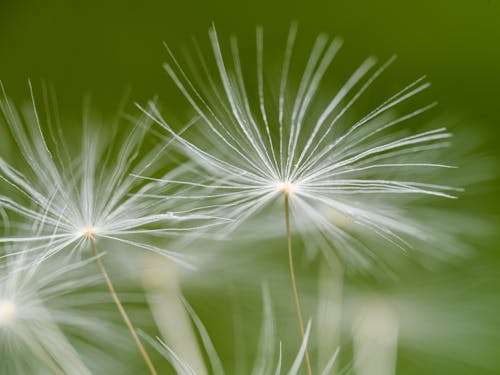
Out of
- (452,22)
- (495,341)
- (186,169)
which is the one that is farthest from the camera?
(452,22)

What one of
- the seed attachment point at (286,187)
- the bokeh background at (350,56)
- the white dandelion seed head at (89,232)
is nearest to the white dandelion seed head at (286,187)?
the seed attachment point at (286,187)

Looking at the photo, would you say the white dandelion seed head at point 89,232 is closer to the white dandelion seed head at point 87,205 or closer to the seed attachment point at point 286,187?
the white dandelion seed head at point 87,205

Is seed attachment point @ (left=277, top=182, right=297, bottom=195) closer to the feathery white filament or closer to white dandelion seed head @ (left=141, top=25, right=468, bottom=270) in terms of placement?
white dandelion seed head @ (left=141, top=25, right=468, bottom=270)

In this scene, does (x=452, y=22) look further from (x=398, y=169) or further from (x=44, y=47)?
(x=44, y=47)

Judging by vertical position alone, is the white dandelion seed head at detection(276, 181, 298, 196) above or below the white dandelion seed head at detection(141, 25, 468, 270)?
below

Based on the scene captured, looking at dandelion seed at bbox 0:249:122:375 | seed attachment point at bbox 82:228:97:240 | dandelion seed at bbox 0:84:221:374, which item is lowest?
dandelion seed at bbox 0:249:122:375

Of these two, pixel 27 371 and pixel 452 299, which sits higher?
pixel 452 299

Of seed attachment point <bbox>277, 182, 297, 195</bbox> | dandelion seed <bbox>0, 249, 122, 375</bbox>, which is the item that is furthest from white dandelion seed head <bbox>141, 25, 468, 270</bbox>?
dandelion seed <bbox>0, 249, 122, 375</bbox>

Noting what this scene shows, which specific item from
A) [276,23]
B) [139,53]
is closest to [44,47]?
[139,53]

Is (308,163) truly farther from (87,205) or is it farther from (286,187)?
(87,205)
